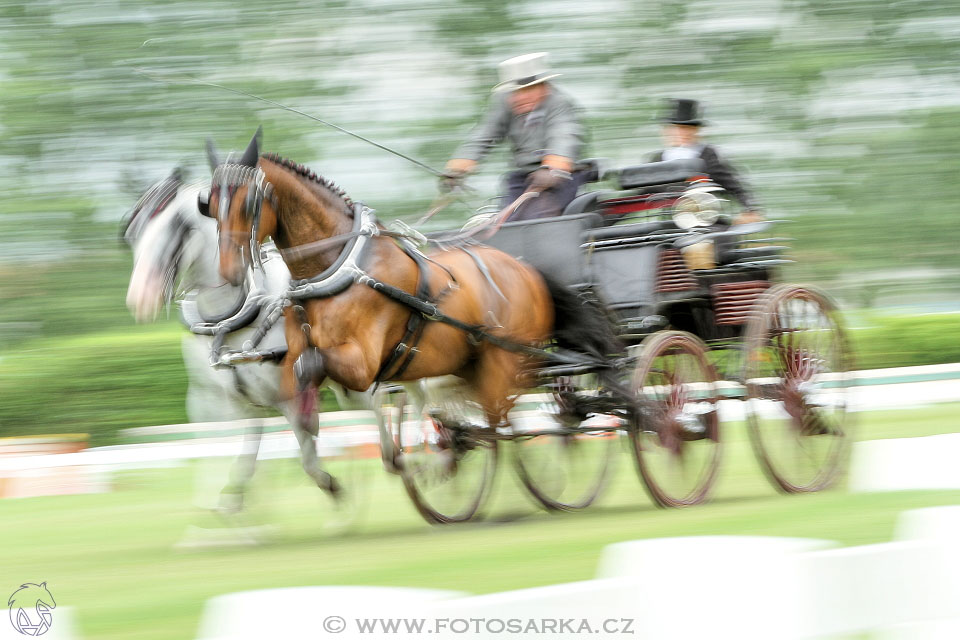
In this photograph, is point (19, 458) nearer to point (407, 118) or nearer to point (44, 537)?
point (44, 537)

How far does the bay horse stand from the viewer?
5848mm

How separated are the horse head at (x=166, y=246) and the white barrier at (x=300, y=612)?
10.0 ft

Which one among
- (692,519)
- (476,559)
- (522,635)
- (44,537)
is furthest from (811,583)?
(44,537)

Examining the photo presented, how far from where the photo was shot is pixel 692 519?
6.37 metres

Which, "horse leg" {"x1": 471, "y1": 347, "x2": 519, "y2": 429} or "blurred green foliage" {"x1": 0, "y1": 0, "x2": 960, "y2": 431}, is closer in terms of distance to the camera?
"horse leg" {"x1": 471, "y1": 347, "x2": 519, "y2": 429}

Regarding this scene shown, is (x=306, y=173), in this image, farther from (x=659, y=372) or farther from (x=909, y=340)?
(x=909, y=340)

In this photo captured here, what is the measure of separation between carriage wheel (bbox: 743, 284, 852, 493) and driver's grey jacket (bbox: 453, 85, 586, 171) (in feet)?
4.38

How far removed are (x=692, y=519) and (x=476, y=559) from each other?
131cm

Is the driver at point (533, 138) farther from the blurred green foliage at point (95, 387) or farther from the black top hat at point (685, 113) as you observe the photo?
the blurred green foliage at point (95, 387)

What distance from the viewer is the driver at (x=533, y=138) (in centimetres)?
679

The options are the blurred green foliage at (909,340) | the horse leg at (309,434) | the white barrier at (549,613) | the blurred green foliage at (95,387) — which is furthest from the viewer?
the blurred green foliage at (909,340)

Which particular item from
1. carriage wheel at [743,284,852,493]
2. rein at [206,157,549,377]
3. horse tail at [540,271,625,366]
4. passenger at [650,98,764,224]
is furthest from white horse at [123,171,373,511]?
passenger at [650,98,764,224]

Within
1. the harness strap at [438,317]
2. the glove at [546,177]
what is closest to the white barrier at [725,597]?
the harness strap at [438,317]

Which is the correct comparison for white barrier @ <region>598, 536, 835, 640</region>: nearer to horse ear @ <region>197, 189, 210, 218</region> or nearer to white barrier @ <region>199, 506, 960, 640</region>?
white barrier @ <region>199, 506, 960, 640</region>
